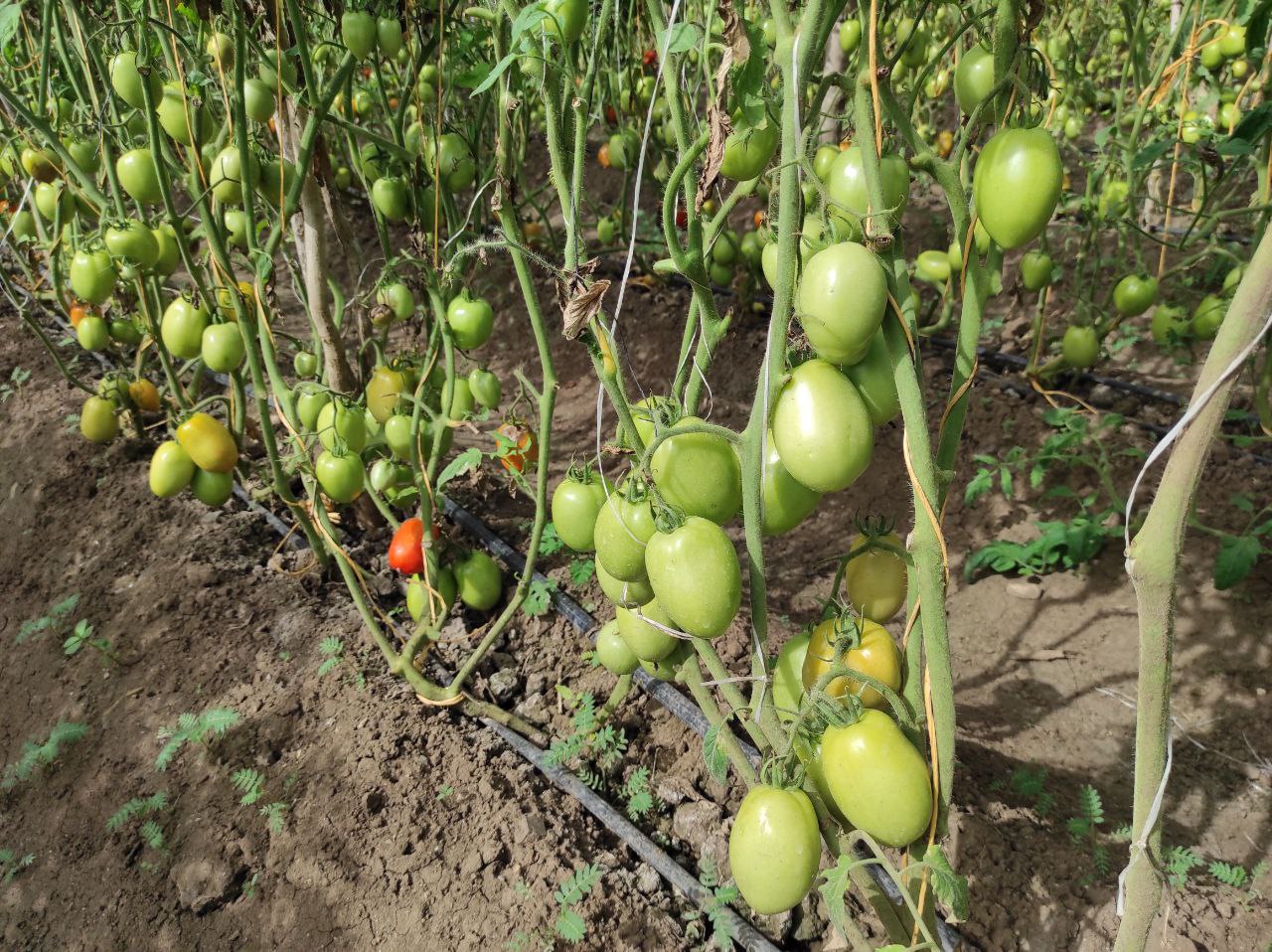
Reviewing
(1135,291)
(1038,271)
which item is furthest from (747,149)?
(1135,291)

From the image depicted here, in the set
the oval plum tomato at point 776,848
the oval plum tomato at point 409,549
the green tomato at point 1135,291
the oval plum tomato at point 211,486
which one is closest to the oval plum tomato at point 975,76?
the oval plum tomato at point 776,848

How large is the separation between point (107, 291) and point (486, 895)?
1.70 m

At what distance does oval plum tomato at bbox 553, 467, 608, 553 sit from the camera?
1.11 metres

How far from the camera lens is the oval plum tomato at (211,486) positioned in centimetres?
217

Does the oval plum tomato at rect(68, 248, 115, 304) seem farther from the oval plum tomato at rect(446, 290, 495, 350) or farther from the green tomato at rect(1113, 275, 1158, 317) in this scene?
the green tomato at rect(1113, 275, 1158, 317)

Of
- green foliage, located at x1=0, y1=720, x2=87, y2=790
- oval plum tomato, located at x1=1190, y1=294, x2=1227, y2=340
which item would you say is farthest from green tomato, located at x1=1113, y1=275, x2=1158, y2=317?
green foliage, located at x1=0, y1=720, x2=87, y2=790

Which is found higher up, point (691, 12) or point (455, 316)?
point (691, 12)

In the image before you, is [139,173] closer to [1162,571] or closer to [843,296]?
[843,296]

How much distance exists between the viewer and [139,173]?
1761 mm

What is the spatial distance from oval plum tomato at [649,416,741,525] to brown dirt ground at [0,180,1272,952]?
898 millimetres

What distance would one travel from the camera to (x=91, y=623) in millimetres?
2207

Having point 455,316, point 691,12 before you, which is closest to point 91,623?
point 455,316

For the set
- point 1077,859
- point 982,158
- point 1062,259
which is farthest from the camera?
point 1062,259

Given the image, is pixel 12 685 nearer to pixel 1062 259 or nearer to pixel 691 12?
pixel 691 12
